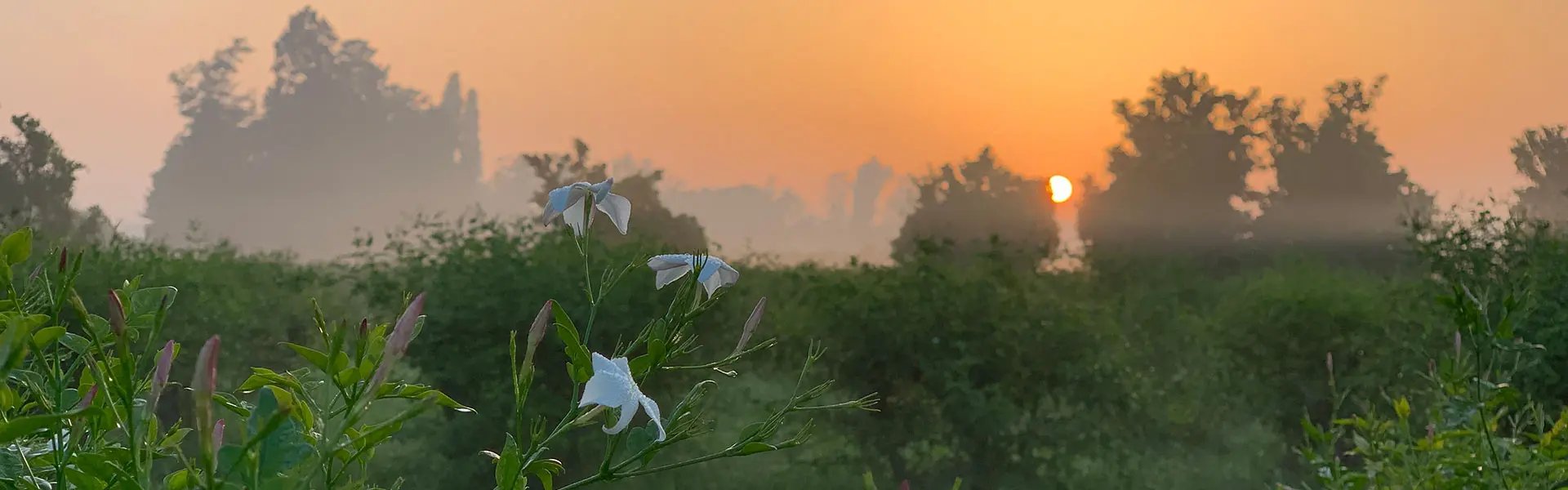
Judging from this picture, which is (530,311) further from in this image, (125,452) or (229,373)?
(125,452)

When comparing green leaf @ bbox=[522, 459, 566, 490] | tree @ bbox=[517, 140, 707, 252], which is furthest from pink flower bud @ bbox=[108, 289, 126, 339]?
tree @ bbox=[517, 140, 707, 252]

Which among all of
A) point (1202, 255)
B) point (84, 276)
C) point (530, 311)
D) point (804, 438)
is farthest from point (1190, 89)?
point (804, 438)

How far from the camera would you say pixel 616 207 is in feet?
2.29

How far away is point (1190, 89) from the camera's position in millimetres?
18516

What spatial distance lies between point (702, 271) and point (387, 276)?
17.4ft

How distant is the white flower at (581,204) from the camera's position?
2.18ft

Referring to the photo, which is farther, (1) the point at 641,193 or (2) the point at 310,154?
(2) the point at 310,154

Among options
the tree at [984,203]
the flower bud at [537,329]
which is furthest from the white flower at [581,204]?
the tree at [984,203]

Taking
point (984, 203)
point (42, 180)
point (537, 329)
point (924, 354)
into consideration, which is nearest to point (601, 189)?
point (537, 329)

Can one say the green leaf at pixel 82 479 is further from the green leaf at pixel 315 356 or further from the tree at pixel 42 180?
the tree at pixel 42 180

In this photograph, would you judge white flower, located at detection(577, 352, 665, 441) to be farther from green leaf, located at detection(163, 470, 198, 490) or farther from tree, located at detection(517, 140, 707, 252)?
tree, located at detection(517, 140, 707, 252)

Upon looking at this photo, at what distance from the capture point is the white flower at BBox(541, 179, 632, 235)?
664 millimetres

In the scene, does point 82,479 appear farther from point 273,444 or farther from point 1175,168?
point 1175,168

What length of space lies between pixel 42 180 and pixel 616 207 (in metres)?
12.1
